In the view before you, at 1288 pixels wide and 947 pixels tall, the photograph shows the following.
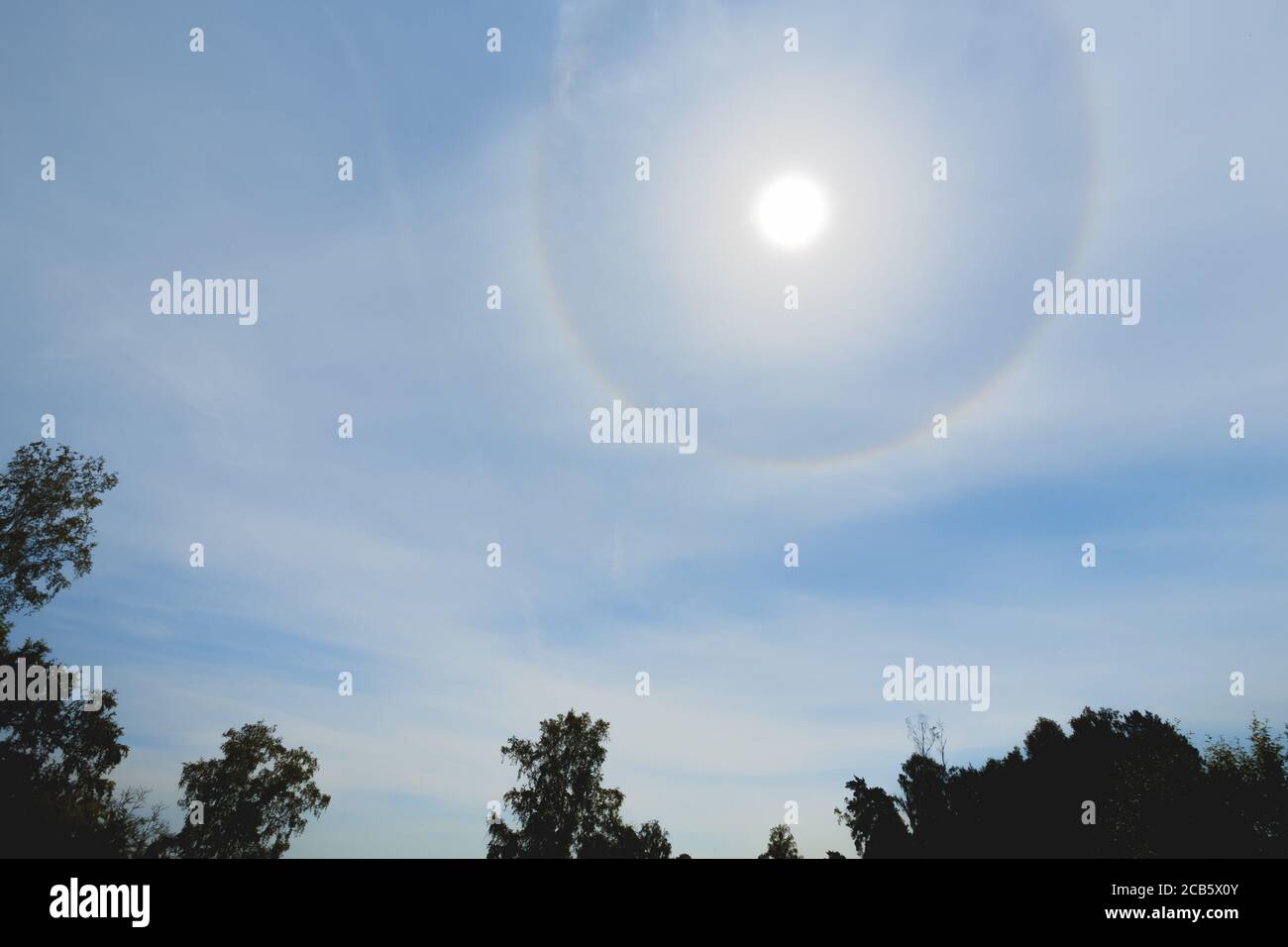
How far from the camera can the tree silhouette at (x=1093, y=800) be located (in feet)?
131

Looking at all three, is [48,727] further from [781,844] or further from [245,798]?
[781,844]

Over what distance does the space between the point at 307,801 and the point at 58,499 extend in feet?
104

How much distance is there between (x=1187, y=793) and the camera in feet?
140

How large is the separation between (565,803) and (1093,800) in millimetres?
46035

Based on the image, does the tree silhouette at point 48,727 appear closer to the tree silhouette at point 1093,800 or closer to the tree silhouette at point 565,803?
the tree silhouette at point 565,803

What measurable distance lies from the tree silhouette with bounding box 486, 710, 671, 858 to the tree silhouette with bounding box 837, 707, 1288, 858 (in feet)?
90.8

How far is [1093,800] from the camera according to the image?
53.0 m

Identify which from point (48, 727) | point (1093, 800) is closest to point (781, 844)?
point (1093, 800)

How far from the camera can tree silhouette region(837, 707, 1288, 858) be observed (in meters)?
39.9

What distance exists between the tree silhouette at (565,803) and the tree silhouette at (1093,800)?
2767cm

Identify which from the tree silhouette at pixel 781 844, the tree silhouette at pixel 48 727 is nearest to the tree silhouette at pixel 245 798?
the tree silhouette at pixel 48 727
